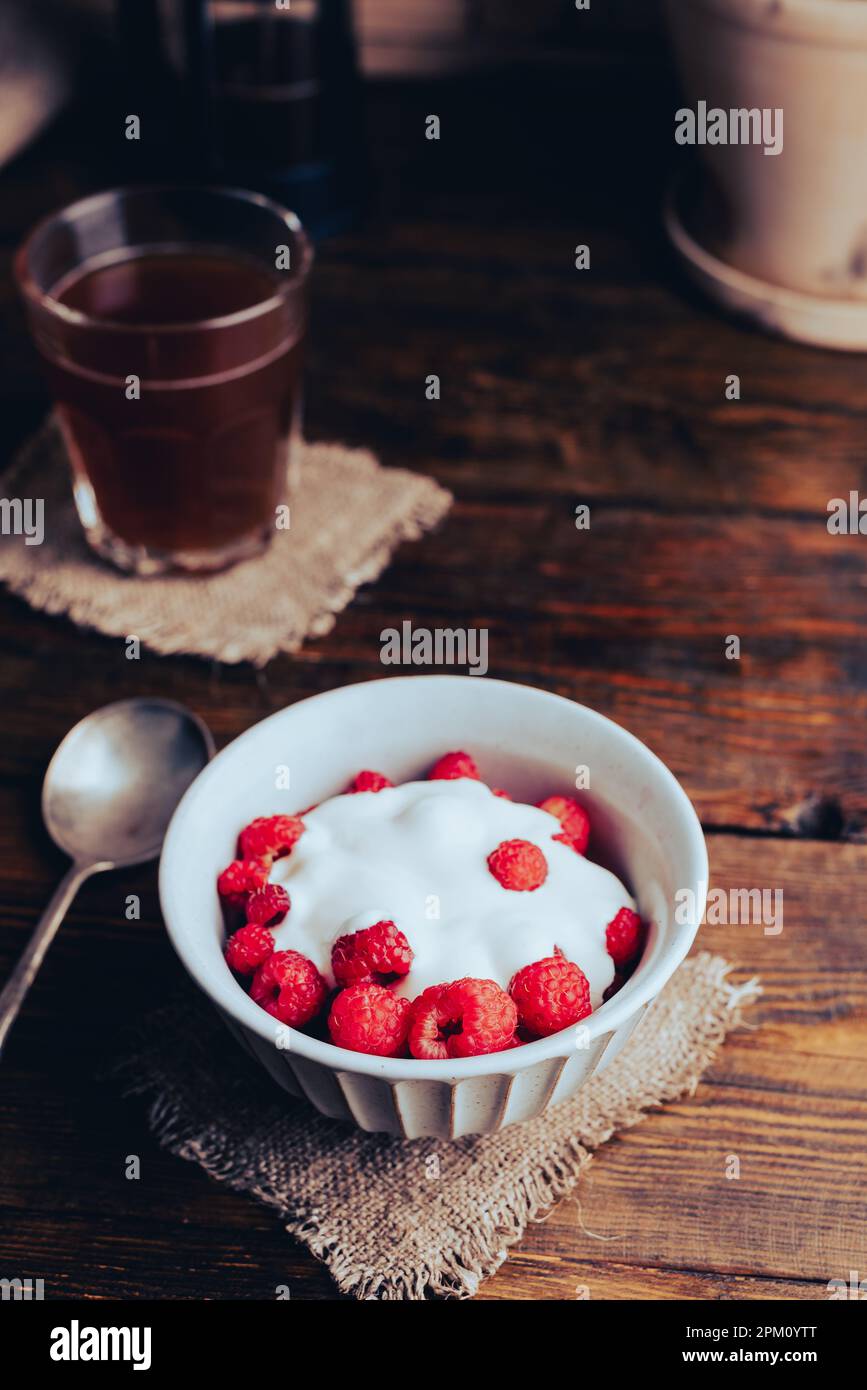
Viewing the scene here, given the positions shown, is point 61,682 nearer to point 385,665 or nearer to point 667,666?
point 385,665

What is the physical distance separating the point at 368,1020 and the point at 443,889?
10 centimetres

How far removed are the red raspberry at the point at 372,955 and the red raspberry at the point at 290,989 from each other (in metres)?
0.01

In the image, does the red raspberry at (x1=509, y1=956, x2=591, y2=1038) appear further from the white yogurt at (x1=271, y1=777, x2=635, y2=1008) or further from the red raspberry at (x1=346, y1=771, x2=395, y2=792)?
the red raspberry at (x1=346, y1=771, x2=395, y2=792)

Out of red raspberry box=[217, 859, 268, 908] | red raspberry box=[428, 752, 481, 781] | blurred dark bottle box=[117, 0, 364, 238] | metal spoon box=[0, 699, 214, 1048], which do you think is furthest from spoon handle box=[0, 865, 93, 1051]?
blurred dark bottle box=[117, 0, 364, 238]

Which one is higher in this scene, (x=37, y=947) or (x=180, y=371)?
(x=180, y=371)

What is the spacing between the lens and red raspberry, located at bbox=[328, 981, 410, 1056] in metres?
0.62

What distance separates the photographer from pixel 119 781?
0.89 m

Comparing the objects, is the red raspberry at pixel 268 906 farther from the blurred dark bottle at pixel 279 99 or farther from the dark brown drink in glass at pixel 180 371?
the blurred dark bottle at pixel 279 99

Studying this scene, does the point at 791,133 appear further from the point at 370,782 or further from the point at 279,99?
the point at 370,782

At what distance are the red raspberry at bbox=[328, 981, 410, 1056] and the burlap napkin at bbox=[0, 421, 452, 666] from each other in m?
0.42

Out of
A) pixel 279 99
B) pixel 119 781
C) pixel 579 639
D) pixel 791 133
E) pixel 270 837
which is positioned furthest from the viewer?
pixel 279 99

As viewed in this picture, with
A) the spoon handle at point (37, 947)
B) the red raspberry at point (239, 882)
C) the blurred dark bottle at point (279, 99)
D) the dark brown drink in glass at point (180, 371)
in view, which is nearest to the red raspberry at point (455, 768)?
the red raspberry at point (239, 882)

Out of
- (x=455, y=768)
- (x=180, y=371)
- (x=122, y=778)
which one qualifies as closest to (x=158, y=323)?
(x=180, y=371)

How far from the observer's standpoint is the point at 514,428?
122 centimetres
